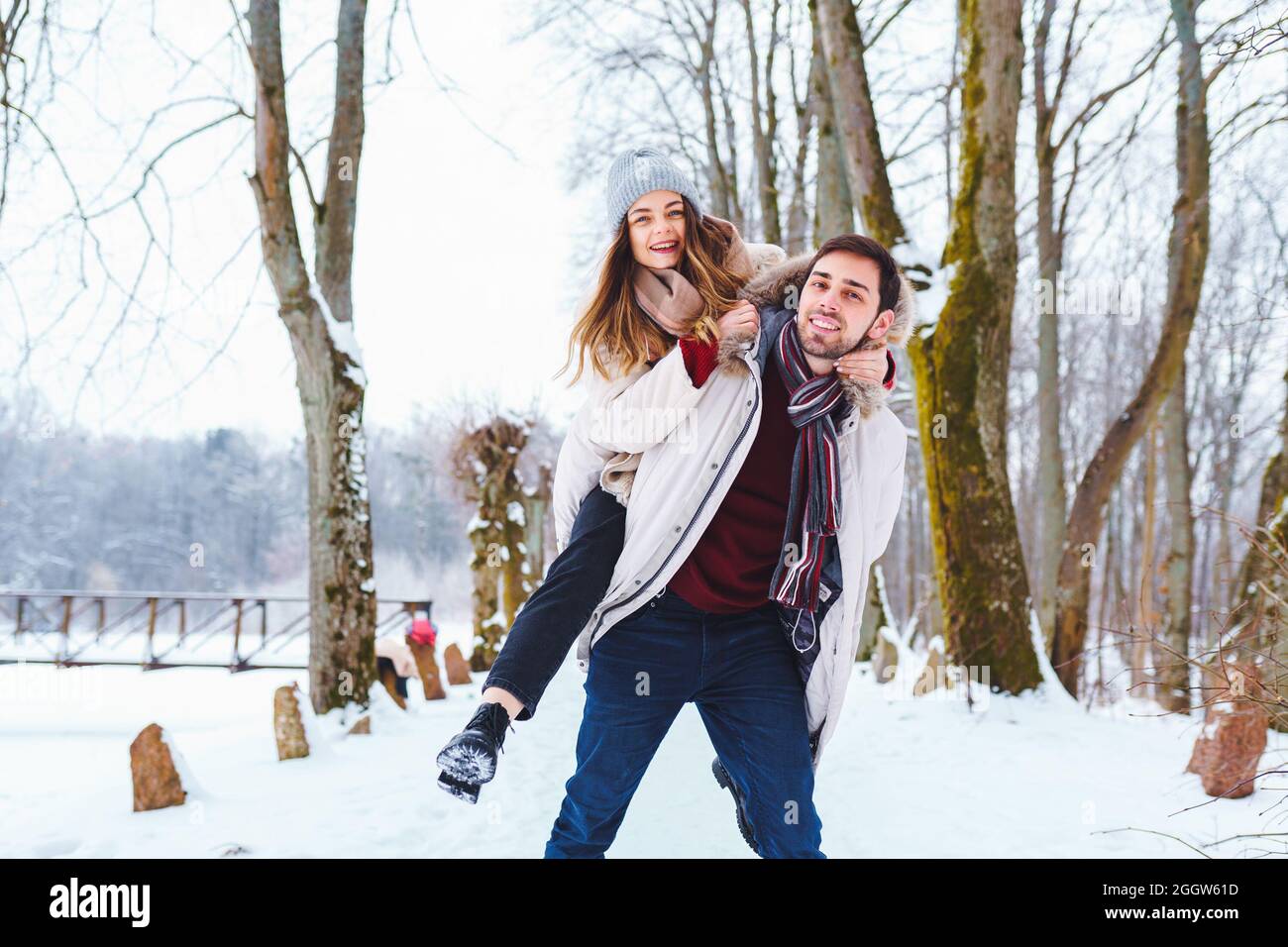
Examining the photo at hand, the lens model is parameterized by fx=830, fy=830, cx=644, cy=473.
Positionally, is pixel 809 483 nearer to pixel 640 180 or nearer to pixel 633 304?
pixel 633 304

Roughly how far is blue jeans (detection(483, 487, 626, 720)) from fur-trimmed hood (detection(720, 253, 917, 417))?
1.99 ft


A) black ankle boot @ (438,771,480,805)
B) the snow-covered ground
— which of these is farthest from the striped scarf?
the snow-covered ground

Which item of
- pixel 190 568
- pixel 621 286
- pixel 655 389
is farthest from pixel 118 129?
pixel 190 568

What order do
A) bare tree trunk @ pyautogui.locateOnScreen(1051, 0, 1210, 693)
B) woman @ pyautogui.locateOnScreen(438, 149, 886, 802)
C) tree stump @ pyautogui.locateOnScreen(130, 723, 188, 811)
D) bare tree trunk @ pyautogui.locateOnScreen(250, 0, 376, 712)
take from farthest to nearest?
bare tree trunk @ pyautogui.locateOnScreen(1051, 0, 1210, 693) → bare tree trunk @ pyautogui.locateOnScreen(250, 0, 376, 712) → tree stump @ pyautogui.locateOnScreen(130, 723, 188, 811) → woman @ pyautogui.locateOnScreen(438, 149, 886, 802)

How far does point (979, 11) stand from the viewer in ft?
20.7

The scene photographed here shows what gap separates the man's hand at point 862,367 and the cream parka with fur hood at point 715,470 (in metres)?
0.04

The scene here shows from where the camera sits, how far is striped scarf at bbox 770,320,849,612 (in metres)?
2.24

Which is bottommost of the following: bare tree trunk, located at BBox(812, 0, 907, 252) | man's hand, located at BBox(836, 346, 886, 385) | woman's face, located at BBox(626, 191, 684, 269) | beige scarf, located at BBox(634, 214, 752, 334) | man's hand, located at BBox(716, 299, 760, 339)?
man's hand, located at BBox(836, 346, 886, 385)

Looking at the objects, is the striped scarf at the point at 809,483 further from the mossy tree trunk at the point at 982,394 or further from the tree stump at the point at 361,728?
the tree stump at the point at 361,728

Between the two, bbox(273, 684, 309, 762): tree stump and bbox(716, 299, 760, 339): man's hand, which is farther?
bbox(273, 684, 309, 762): tree stump

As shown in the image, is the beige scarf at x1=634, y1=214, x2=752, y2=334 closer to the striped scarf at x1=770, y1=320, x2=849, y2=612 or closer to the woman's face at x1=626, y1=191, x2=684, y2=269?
the woman's face at x1=626, y1=191, x2=684, y2=269

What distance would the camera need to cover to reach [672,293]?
8.41ft

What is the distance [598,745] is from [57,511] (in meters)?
44.5
